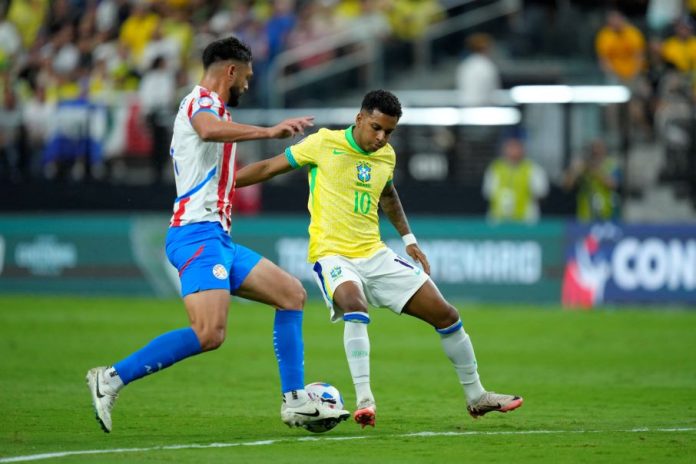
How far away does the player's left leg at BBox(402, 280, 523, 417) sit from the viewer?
9383 mm

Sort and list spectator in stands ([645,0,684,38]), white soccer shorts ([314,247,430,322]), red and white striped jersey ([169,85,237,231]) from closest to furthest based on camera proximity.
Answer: red and white striped jersey ([169,85,237,231])
white soccer shorts ([314,247,430,322])
spectator in stands ([645,0,684,38])

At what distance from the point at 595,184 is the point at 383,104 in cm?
1224

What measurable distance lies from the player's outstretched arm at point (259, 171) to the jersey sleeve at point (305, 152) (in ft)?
0.39

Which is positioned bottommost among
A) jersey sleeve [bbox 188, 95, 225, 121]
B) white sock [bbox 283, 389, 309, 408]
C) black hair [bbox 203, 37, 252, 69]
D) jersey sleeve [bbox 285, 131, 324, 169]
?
white sock [bbox 283, 389, 309, 408]

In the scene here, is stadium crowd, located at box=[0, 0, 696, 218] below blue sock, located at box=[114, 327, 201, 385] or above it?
above

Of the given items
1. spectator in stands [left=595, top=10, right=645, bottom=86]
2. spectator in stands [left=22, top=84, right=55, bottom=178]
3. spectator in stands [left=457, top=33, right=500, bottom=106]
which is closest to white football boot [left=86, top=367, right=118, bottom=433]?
spectator in stands [left=457, top=33, right=500, bottom=106]

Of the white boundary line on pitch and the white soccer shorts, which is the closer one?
the white boundary line on pitch

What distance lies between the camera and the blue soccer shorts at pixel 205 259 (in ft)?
28.2

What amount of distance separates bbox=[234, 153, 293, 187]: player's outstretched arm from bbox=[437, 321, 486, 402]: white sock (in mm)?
1563

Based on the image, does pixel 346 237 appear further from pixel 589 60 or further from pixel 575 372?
pixel 589 60

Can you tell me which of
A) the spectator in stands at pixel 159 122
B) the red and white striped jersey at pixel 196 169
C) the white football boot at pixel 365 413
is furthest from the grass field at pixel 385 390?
the spectator in stands at pixel 159 122

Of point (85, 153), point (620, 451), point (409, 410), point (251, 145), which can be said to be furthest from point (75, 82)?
point (620, 451)

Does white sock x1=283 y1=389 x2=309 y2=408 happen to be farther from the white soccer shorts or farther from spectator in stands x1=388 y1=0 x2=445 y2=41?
spectator in stands x1=388 y1=0 x2=445 y2=41

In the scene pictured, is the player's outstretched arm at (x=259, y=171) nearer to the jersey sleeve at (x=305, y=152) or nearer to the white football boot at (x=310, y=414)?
the jersey sleeve at (x=305, y=152)
